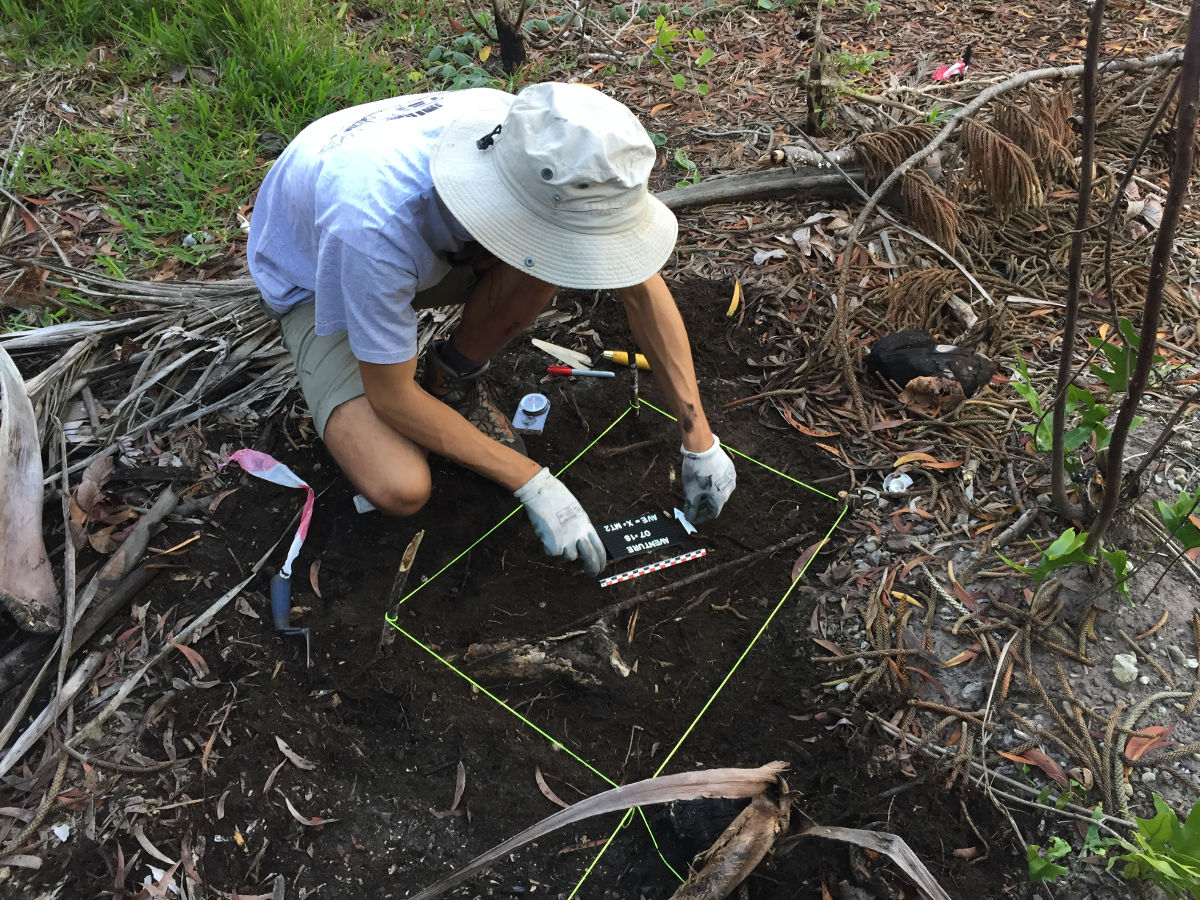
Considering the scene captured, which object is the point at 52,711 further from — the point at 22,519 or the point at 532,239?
the point at 532,239

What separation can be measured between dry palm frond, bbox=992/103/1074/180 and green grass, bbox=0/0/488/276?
7.02ft

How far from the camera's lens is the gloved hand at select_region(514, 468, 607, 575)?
1.98 m

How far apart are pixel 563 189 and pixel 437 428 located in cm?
68

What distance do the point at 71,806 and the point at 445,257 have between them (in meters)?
1.47

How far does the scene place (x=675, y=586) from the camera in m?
2.02

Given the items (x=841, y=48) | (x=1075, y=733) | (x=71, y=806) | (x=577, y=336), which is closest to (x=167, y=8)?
(x=577, y=336)

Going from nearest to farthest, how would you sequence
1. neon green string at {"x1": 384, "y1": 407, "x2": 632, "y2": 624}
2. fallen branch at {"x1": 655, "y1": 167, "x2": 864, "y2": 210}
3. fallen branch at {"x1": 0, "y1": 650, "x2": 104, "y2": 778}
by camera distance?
fallen branch at {"x1": 0, "y1": 650, "x2": 104, "y2": 778} < neon green string at {"x1": 384, "y1": 407, "x2": 632, "y2": 624} < fallen branch at {"x1": 655, "y1": 167, "x2": 864, "y2": 210}

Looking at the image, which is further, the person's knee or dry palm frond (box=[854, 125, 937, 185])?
dry palm frond (box=[854, 125, 937, 185])

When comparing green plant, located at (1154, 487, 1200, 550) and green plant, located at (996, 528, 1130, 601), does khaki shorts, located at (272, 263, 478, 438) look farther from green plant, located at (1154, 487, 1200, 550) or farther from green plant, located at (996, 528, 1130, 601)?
green plant, located at (1154, 487, 1200, 550)

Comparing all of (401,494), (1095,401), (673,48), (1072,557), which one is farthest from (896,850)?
(673,48)

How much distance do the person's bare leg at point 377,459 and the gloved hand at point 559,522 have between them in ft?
0.93

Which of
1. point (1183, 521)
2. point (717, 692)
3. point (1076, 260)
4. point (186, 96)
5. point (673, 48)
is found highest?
point (1076, 260)

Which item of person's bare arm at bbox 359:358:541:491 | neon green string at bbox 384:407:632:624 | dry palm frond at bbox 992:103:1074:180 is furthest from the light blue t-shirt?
dry palm frond at bbox 992:103:1074:180

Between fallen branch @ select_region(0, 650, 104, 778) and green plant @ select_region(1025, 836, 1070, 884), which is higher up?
fallen branch @ select_region(0, 650, 104, 778)
